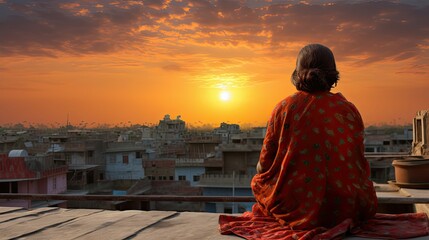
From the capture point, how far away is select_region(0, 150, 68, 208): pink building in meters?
23.4

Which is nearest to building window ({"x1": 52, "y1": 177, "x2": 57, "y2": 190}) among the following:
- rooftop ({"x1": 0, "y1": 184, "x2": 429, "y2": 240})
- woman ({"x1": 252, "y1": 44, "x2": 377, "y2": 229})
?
rooftop ({"x1": 0, "y1": 184, "x2": 429, "y2": 240})

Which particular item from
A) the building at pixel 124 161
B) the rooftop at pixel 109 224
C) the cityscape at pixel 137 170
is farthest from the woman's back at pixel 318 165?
the building at pixel 124 161

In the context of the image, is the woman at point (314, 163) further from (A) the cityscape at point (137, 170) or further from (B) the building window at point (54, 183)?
(B) the building window at point (54, 183)

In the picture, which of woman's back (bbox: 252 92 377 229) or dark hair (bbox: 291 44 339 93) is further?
dark hair (bbox: 291 44 339 93)

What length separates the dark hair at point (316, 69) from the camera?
11.5 ft

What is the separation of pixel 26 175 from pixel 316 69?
76.1 ft

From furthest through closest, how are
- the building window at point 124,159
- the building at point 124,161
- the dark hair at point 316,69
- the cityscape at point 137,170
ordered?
the building window at point 124,159, the building at point 124,161, the cityscape at point 137,170, the dark hair at point 316,69

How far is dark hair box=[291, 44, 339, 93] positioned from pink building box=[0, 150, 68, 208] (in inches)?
822

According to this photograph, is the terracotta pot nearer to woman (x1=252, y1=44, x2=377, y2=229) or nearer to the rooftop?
the rooftop

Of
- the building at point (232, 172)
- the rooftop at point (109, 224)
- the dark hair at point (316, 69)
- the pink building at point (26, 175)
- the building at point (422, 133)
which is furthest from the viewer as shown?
the building at point (232, 172)

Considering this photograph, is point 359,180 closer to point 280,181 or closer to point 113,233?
point 280,181

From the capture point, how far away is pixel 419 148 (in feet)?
47.2

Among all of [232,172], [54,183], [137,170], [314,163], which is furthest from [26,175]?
[314,163]

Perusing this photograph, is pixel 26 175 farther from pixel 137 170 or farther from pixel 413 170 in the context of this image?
pixel 413 170
